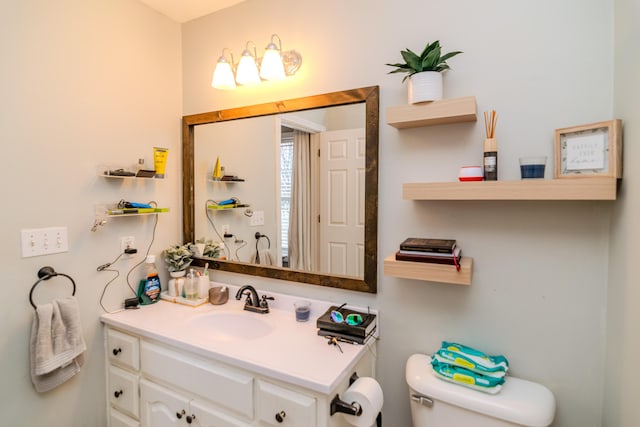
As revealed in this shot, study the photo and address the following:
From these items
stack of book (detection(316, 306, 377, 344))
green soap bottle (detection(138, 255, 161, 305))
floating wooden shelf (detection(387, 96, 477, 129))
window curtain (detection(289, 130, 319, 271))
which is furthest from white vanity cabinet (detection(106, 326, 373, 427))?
floating wooden shelf (detection(387, 96, 477, 129))

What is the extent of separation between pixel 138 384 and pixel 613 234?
6.63 feet

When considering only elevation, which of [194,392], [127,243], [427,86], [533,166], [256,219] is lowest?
[194,392]

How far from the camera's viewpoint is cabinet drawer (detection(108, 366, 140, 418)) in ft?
5.17

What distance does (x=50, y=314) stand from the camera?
144cm

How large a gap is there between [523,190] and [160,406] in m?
1.72

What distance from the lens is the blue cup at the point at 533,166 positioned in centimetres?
110

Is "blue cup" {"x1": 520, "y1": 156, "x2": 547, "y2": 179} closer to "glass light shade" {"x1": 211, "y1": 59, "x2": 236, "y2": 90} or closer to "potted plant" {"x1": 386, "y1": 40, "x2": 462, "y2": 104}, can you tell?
"potted plant" {"x1": 386, "y1": 40, "x2": 462, "y2": 104}

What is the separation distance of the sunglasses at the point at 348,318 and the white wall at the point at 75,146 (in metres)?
1.20

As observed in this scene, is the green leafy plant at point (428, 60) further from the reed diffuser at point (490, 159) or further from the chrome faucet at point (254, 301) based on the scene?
the chrome faucet at point (254, 301)

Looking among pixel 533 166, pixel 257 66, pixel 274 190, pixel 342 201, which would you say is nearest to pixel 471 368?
pixel 533 166

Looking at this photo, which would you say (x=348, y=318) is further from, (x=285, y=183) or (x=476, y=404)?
(x=285, y=183)

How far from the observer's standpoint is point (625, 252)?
98 cm

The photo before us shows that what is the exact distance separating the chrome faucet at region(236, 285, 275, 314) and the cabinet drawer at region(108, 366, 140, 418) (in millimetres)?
603

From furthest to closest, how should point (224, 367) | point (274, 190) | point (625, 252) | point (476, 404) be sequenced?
point (274, 190)
point (224, 367)
point (476, 404)
point (625, 252)
